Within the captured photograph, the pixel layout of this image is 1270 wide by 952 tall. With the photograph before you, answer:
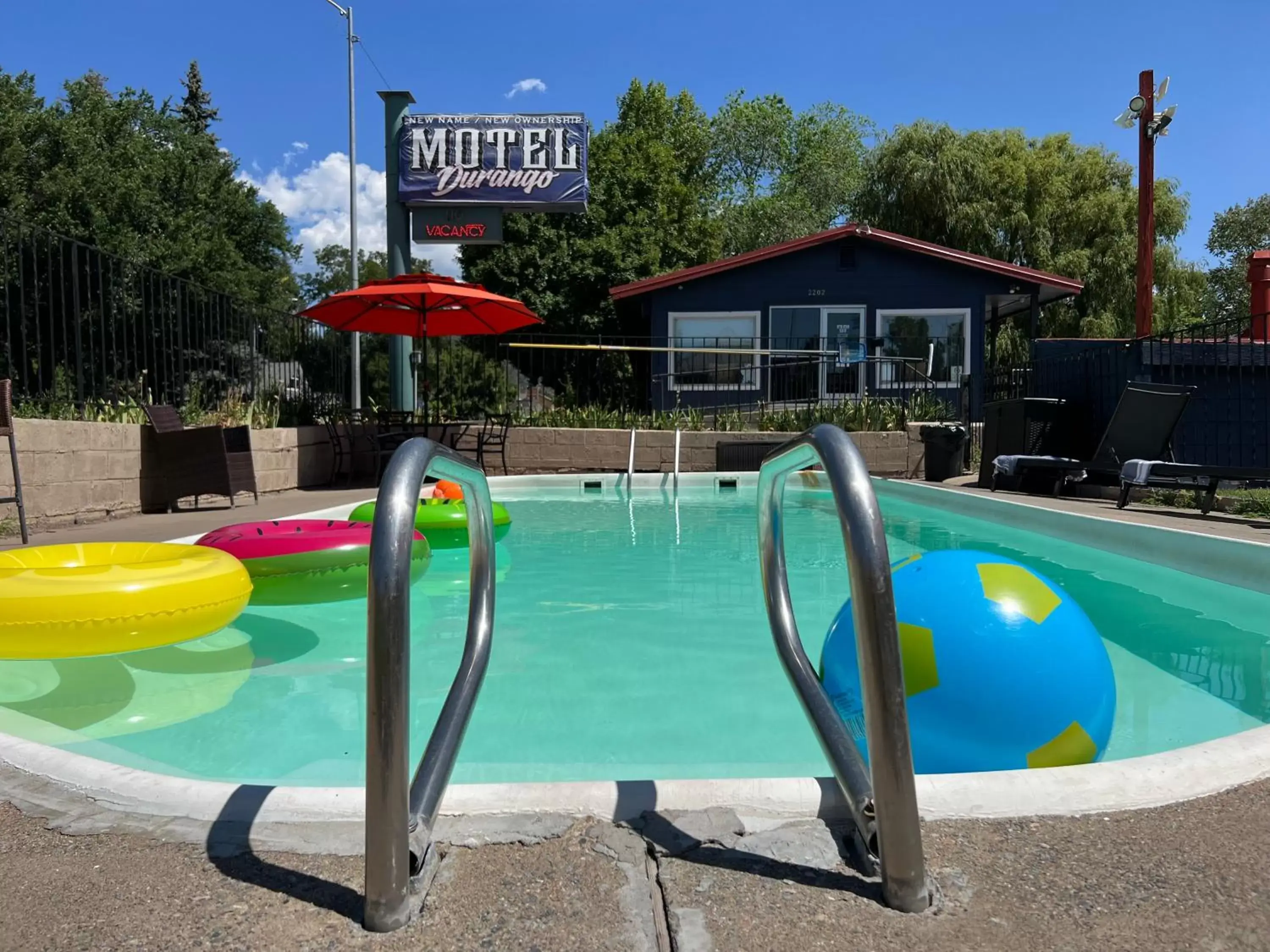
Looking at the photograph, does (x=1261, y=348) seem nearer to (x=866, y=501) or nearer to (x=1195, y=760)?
(x=1195, y=760)

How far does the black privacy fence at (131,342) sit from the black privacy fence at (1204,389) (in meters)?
10.6

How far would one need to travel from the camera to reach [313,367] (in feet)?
A: 45.5

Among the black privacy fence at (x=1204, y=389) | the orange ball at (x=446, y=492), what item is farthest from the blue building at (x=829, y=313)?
the orange ball at (x=446, y=492)

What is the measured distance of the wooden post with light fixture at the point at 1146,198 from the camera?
14.0 m

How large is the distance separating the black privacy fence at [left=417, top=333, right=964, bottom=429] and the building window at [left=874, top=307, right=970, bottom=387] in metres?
0.04

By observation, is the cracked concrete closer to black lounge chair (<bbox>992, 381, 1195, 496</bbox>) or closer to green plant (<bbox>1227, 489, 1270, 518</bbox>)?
green plant (<bbox>1227, 489, 1270, 518</bbox>)

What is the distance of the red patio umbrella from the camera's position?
1204 centimetres

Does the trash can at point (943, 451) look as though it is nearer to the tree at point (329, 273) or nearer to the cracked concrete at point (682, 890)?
the cracked concrete at point (682, 890)

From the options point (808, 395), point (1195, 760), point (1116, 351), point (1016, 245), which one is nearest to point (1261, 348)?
point (1116, 351)

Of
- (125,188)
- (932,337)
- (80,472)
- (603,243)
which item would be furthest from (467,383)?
(125,188)

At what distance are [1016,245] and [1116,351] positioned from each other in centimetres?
2137

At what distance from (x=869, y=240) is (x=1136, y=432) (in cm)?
1089

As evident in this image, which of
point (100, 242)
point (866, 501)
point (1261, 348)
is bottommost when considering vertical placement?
point (866, 501)

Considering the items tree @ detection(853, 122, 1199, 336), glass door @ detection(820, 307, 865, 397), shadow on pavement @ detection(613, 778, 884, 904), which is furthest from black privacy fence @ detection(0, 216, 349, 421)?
tree @ detection(853, 122, 1199, 336)
